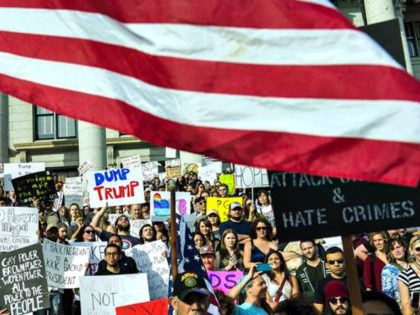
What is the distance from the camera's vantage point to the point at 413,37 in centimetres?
4200

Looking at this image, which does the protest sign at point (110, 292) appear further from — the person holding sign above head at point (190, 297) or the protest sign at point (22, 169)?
the protest sign at point (22, 169)

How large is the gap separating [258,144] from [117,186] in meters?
9.69

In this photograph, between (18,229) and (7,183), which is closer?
(18,229)

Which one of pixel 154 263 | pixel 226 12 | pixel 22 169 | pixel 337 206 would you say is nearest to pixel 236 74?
pixel 226 12

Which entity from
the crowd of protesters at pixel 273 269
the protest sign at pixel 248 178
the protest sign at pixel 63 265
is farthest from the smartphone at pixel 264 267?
the protest sign at pixel 248 178

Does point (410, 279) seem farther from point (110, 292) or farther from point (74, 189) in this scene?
point (74, 189)

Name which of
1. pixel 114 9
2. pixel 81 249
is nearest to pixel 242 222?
pixel 81 249

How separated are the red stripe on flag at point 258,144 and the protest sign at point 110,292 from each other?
462 cm

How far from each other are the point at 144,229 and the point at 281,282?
10.9 feet

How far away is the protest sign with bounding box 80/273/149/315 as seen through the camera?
7.55m

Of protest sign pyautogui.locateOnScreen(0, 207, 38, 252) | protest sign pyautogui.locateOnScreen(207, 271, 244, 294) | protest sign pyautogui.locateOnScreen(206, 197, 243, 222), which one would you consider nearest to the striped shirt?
protest sign pyautogui.locateOnScreen(207, 271, 244, 294)

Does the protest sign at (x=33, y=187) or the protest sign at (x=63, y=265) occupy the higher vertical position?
the protest sign at (x=33, y=187)

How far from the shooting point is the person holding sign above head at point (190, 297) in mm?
4441

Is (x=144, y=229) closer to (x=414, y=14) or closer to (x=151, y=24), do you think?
(x=151, y=24)
